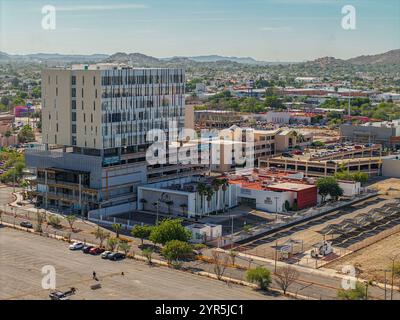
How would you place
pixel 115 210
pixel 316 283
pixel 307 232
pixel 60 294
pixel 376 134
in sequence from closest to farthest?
1. pixel 60 294
2. pixel 316 283
3. pixel 307 232
4. pixel 115 210
5. pixel 376 134

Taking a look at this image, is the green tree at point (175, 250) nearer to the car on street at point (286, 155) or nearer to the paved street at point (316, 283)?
the paved street at point (316, 283)

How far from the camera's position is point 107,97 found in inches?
1724

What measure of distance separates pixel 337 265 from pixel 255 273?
270 inches

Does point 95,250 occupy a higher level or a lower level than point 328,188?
lower

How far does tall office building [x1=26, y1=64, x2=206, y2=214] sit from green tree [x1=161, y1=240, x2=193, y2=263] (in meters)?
12.2

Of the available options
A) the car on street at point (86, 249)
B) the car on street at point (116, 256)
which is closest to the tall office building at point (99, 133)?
the car on street at point (86, 249)

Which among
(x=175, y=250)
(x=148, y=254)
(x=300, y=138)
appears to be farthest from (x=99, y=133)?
(x=300, y=138)

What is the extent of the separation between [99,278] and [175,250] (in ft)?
13.8

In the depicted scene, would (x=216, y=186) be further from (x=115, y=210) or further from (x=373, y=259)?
(x=373, y=259)

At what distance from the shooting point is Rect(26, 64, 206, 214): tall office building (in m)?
43.8

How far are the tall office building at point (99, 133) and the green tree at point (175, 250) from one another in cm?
1220

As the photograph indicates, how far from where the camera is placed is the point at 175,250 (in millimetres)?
31938
